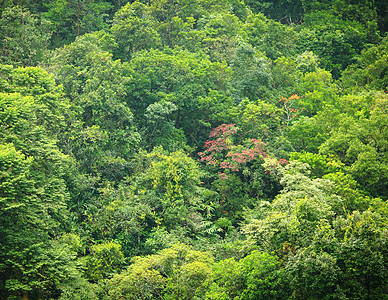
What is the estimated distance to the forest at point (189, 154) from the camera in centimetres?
1211

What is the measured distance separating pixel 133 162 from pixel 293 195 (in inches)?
325

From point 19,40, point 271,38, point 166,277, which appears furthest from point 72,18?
point 166,277

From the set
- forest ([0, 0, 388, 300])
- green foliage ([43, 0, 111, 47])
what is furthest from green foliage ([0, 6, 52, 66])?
green foliage ([43, 0, 111, 47])

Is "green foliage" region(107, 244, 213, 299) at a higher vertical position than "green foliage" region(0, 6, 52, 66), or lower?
lower

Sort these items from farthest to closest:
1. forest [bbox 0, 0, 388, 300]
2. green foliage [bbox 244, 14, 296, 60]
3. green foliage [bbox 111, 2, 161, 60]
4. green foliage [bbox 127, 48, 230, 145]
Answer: green foliage [bbox 244, 14, 296, 60] → green foliage [bbox 111, 2, 161, 60] → green foliage [bbox 127, 48, 230, 145] → forest [bbox 0, 0, 388, 300]

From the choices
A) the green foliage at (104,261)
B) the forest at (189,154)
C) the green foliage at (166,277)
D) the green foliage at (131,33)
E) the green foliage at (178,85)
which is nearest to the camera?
the forest at (189,154)

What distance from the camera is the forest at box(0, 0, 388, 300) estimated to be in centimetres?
1211

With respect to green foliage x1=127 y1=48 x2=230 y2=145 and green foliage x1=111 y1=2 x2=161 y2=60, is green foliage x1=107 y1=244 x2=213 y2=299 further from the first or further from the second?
green foliage x1=111 y1=2 x2=161 y2=60

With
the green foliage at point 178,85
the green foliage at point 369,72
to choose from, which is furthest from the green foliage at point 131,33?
the green foliage at point 369,72

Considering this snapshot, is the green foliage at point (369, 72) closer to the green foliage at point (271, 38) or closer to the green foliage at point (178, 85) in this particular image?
the green foliage at point (271, 38)

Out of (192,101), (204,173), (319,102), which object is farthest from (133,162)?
(319,102)

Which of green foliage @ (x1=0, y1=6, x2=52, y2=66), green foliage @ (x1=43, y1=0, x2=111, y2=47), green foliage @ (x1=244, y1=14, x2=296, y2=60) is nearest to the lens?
→ green foliage @ (x1=0, y1=6, x2=52, y2=66)

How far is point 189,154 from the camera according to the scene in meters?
21.6

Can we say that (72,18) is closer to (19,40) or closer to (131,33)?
(131,33)
